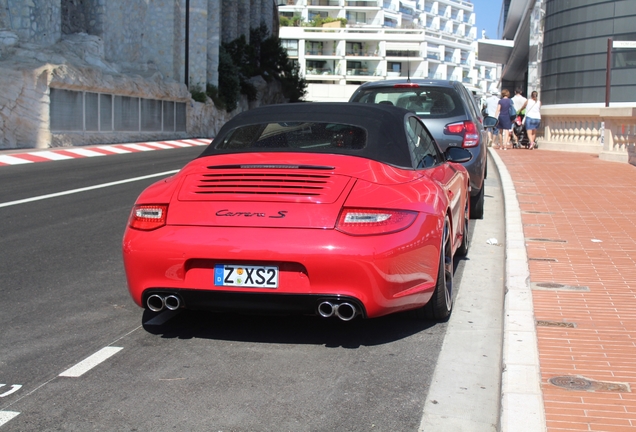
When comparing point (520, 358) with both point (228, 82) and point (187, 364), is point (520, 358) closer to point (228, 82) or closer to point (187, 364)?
point (187, 364)

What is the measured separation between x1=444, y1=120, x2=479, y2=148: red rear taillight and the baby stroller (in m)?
17.4

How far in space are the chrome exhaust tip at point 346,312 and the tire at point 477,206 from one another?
19.2 ft

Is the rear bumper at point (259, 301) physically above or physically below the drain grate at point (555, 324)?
above

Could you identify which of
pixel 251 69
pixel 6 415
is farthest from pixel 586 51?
pixel 6 415

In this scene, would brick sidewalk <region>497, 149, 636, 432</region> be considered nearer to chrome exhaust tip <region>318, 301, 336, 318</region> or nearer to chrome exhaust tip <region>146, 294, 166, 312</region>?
chrome exhaust tip <region>318, 301, 336, 318</region>

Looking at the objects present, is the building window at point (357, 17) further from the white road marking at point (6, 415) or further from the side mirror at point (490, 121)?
the white road marking at point (6, 415)

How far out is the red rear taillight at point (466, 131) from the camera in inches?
387

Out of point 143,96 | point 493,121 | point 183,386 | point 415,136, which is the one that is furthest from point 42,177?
point 143,96

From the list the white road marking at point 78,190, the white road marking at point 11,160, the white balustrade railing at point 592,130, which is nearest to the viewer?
the white road marking at point 78,190

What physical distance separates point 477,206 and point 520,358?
20.2 feet

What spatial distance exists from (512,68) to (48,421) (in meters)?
85.3

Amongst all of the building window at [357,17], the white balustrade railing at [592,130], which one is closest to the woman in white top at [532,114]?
the white balustrade railing at [592,130]

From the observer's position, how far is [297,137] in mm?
5680

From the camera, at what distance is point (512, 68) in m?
84.8
